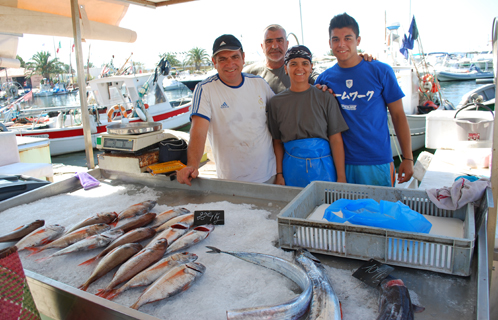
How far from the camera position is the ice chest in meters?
Result: 1.27

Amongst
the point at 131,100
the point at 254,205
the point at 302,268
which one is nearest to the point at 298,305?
the point at 302,268

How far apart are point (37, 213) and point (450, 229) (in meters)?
2.56

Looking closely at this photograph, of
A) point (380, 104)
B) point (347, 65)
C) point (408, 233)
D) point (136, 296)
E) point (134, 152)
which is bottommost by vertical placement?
point (136, 296)

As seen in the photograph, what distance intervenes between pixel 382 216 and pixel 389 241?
0.50 feet

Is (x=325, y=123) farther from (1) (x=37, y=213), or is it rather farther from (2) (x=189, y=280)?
(1) (x=37, y=213)

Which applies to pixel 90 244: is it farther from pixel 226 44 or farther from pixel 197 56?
pixel 197 56

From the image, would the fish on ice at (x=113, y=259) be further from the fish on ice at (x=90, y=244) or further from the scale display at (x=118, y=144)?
the scale display at (x=118, y=144)

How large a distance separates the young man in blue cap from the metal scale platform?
1.00 ft

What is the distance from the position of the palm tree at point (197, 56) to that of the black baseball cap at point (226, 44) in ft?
225

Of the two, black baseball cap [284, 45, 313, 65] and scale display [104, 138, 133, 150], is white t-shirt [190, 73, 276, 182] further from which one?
scale display [104, 138, 133, 150]

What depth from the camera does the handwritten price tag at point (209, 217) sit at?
190 cm

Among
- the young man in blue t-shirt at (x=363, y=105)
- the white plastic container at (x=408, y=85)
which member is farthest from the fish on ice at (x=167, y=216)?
the white plastic container at (x=408, y=85)

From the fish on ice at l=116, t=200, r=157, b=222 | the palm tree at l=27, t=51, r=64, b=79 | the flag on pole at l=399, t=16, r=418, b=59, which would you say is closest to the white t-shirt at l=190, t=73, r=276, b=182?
the fish on ice at l=116, t=200, r=157, b=222

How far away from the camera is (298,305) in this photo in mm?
1107
